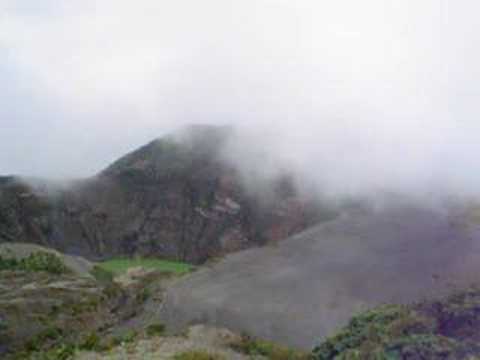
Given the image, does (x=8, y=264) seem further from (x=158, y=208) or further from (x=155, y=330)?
(x=158, y=208)

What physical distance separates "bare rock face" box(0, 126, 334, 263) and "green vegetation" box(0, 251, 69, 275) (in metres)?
31.0

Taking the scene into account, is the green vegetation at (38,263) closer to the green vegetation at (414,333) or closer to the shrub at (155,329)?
the shrub at (155,329)

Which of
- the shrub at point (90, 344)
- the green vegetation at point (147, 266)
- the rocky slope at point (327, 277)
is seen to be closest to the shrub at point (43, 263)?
the green vegetation at point (147, 266)

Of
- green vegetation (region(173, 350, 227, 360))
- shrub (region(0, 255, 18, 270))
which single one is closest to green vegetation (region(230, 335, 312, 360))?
green vegetation (region(173, 350, 227, 360))

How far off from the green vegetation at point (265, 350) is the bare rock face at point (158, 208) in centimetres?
6447

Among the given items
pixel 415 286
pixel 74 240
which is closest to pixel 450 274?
pixel 415 286

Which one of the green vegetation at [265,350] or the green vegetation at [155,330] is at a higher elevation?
the green vegetation at [155,330]

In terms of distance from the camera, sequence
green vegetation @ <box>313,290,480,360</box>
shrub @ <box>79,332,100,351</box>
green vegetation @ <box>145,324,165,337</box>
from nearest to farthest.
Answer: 1. green vegetation @ <box>313,290,480,360</box>
2. shrub @ <box>79,332,100,351</box>
3. green vegetation @ <box>145,324,165,337</box>

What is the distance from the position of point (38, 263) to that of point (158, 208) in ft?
145

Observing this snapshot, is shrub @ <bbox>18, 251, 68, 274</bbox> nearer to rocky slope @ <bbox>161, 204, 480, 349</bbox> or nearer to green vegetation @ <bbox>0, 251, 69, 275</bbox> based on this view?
green vegetation @ <bbox>0, 251, 69, 275</bbox>

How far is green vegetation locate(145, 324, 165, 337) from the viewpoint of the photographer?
24688 millimetres

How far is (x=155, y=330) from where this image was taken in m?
25.5

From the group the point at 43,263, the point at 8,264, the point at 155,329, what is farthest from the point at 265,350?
the point at 8,264

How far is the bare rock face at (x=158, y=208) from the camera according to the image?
9375 cm
